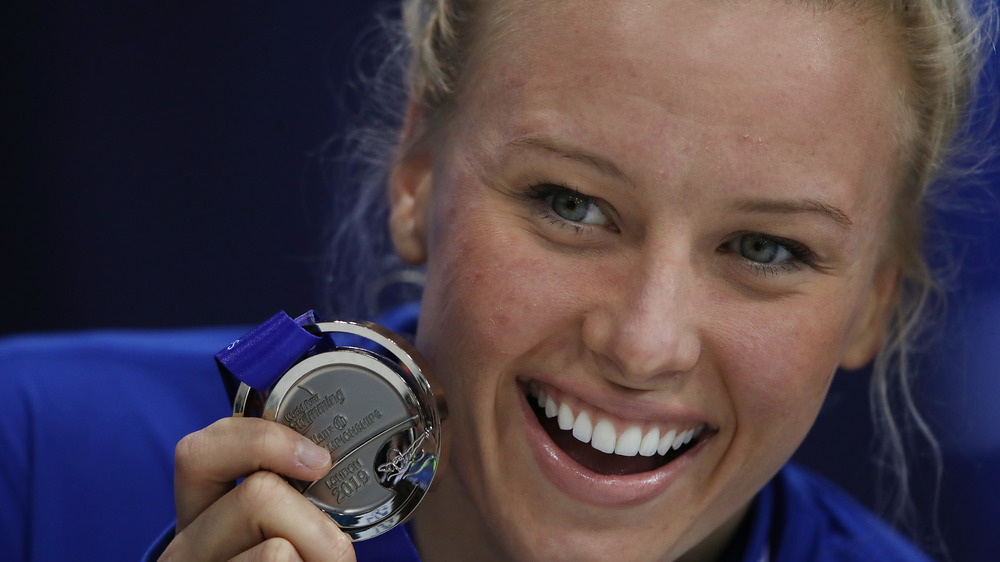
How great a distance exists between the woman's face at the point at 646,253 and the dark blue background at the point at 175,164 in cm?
103

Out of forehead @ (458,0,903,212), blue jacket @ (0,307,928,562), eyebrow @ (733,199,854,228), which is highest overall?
forehead @ (458,0,903,212)

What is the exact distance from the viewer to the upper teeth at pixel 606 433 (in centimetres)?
147

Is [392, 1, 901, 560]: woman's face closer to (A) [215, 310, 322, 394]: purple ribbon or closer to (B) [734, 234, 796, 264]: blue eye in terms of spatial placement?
(B) [734, 234, 796, 264]: blue eye

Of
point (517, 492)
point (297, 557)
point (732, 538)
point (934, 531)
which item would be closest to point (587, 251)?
point (517, 492)

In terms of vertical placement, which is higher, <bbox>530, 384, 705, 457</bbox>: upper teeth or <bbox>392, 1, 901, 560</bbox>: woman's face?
<bbox>392, 1, 901, 560</bbox>: woman's face

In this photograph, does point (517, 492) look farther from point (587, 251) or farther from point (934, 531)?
point (934, 531)

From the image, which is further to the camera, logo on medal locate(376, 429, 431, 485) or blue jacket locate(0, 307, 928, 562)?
blue jacket locate(0, 307, 928, 562)

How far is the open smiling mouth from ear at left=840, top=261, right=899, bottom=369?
0.36 meters

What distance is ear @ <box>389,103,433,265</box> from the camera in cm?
171

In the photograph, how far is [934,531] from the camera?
232 cm

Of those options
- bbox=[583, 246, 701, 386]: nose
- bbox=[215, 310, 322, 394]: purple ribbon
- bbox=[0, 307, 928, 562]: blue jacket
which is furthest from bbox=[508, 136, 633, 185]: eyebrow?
bbox=[0, 307, 928, 562]: blue jacket

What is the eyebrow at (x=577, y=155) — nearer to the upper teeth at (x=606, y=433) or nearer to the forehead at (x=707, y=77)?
the forehead at (x=707, y=77)

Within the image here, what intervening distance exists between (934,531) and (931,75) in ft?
3.71

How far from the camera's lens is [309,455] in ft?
4.34
